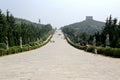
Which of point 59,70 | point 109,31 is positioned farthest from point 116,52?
point 109,31

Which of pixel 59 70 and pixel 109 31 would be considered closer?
pixel 59 70

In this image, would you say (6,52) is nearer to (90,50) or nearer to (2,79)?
(90,50)

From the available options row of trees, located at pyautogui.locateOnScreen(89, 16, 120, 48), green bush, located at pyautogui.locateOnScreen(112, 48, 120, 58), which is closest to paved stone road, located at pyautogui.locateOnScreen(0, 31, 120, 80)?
green bush, located at pyautogui.locateOnScreen(112, 48, 120, 58)

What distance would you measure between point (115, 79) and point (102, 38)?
84191 mm

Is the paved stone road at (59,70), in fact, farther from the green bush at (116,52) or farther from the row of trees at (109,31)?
the row of trees at (109,31)

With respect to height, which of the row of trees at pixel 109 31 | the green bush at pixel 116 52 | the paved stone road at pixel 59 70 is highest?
the row of trees at pixel 109 31

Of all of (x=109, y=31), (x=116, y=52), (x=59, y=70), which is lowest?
(x=59, y=70)

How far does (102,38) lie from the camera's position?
95.0 meters

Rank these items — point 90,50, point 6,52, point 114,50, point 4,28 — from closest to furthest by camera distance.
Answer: point 114,50 → point 6,52 → point 90,50 → point 4,28

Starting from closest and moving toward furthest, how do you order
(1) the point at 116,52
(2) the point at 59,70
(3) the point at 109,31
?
(2) the point at 59,70
(1) the point at 116,52
(3) the point at 109,31

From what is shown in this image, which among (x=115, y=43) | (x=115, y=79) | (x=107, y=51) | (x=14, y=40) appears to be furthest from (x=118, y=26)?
(x=115, y=79)

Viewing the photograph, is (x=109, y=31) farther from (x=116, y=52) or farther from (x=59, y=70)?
(x=59, y=70)

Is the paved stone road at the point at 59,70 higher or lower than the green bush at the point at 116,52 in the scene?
lower

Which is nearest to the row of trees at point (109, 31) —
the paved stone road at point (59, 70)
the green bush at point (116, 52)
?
the green bush at point (116, 52)
